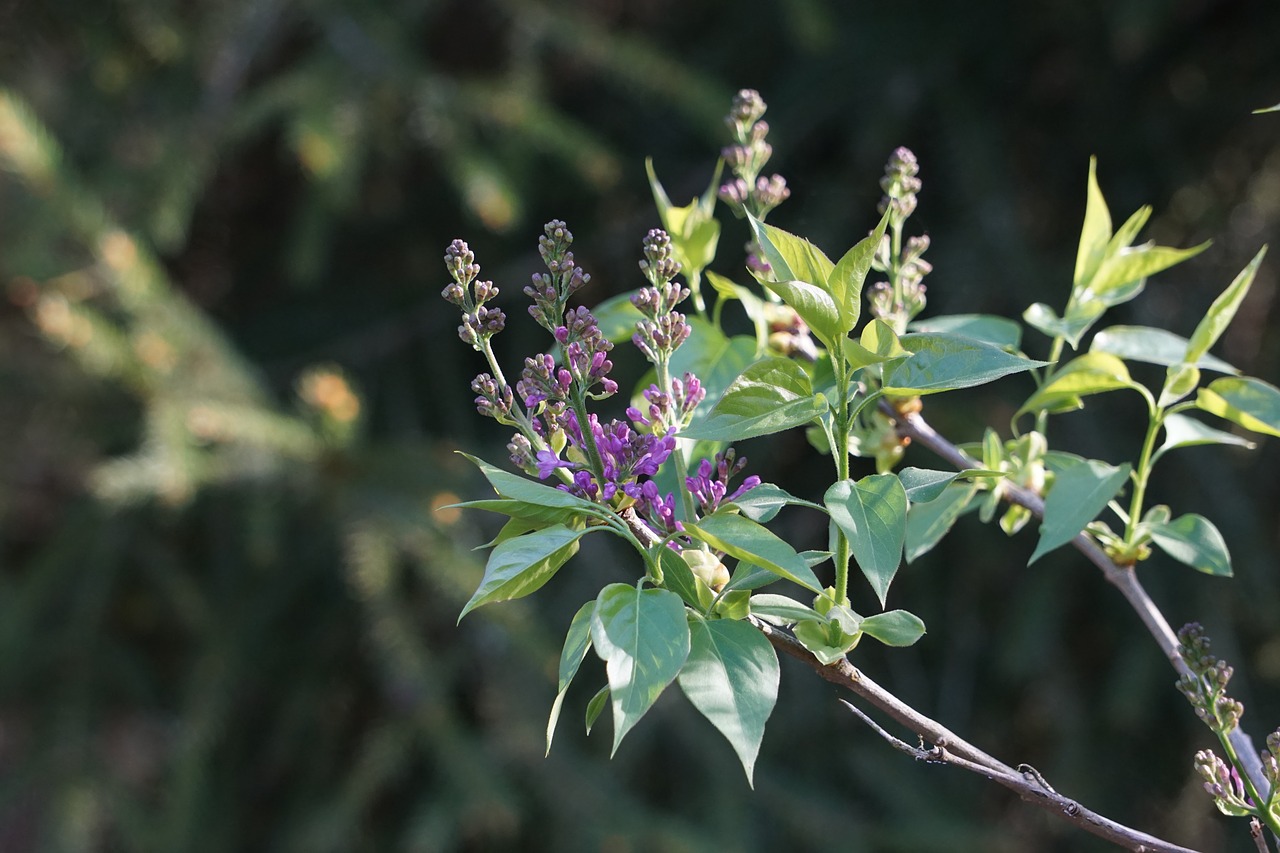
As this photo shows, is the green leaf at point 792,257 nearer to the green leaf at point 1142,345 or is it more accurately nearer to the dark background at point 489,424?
the green leaf at point 1142,345

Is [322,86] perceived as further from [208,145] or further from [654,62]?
[654,62]

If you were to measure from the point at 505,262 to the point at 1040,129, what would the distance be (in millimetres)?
859

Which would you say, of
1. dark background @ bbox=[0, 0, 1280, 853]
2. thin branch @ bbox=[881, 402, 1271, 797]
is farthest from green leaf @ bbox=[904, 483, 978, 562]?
dark background @ bbox=[0, 0, 1280, 853]

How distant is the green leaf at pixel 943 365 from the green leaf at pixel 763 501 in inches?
1.6

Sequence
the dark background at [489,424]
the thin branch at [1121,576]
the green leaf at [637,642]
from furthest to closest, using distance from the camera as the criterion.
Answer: the dark background at [489,424], the thin branch at [1121,576], the green leaf at [637,642]

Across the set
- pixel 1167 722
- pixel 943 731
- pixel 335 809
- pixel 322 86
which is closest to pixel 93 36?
pixel 322 86

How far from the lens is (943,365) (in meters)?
0.30

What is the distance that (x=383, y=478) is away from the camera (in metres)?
1.47

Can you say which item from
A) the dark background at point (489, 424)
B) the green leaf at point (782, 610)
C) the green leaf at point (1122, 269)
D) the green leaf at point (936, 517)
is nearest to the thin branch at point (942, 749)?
the green leaf at point (782, 610)

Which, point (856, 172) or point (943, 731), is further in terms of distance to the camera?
point (856, 172)

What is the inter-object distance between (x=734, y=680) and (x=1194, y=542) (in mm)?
216

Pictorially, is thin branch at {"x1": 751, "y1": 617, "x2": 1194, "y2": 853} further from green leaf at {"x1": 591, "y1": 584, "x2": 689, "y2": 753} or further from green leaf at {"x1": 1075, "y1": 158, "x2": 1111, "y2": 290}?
green leaf at {"x1": 1075, "y1": 158, "x2": 1111, "y2": 290}

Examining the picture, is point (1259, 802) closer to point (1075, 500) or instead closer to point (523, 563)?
point (1075, 500)

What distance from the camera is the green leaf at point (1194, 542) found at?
37 centimetres
